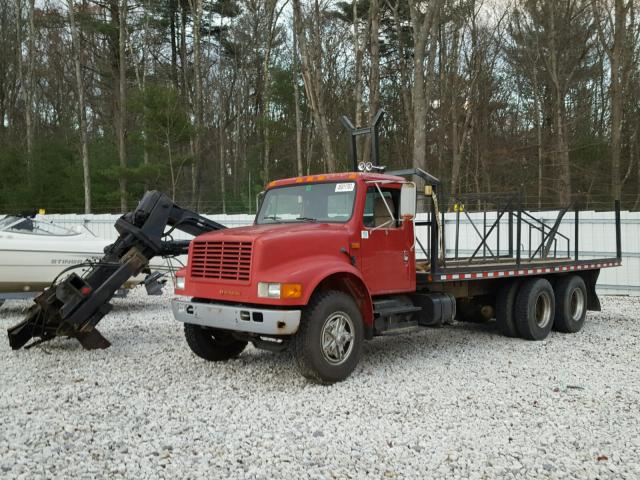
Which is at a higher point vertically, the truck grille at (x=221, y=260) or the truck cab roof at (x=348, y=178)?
the truck cab roof at (x=348, y=178)

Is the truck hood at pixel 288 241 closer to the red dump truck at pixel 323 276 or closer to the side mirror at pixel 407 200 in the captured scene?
the red dump truck at pixel 323 276

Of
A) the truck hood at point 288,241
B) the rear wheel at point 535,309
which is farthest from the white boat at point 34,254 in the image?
the rear wheel at point 535,309

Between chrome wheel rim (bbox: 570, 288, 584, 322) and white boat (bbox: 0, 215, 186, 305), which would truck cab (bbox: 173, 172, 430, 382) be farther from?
chrome wheel rim (bbox: 570, 288, 584, 322)

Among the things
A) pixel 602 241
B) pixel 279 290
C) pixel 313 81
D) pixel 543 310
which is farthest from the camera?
pixel 313 81

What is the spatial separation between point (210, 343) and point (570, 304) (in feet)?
19.4

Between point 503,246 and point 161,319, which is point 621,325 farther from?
point 161,319

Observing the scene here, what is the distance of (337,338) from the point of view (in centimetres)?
629

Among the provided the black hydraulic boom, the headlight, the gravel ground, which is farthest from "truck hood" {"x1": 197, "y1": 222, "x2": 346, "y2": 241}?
the black hydraulic boom

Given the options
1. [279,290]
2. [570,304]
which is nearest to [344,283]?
[279,290]

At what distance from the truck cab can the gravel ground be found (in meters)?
0.46

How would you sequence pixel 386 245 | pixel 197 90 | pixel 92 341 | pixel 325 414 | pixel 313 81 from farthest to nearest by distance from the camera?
1. pixel 197 90
2. pixel 313 81
3. pixel 92 341
4. pixel 386 245
5. pixel 325 414

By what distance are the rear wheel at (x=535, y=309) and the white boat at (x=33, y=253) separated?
22.4 ft

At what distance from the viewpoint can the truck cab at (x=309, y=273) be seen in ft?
19.4

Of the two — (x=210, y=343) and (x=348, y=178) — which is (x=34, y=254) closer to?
(x=210, y=343)
